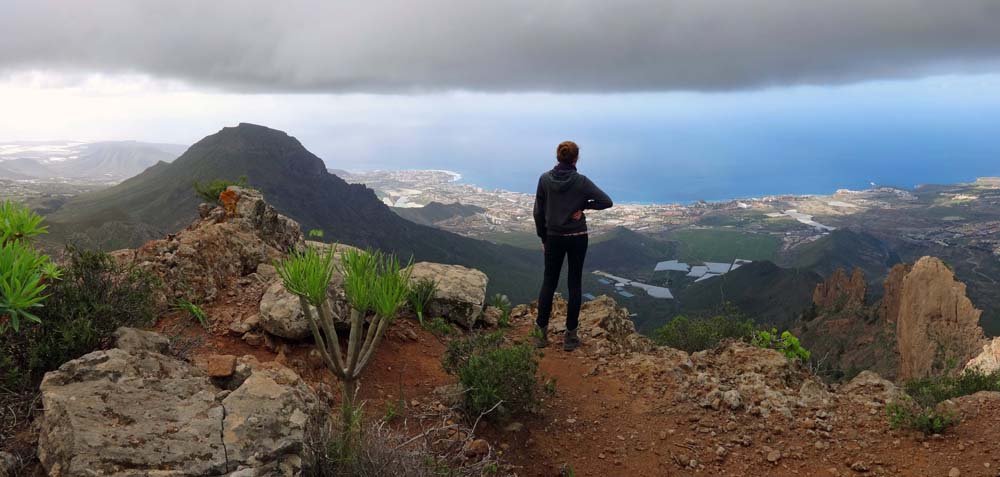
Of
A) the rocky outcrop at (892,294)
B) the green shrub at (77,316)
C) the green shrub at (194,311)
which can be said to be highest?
the green shrub at (77,316)

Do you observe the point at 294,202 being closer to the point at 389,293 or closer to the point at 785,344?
the point at 785,344

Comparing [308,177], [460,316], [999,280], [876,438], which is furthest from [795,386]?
[999,280]

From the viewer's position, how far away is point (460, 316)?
8.62 metres

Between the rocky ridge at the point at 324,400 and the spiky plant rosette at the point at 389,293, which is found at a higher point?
the spiky plant rosette at the point at 389,293

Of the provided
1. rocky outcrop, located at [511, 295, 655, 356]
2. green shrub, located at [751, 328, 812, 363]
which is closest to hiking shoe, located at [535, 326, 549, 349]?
rocky outcrop, located at [511, 295, 655, 356]

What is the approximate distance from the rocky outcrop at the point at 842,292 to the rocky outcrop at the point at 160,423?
6684cm

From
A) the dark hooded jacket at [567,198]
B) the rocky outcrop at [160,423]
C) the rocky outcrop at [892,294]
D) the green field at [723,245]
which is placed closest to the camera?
the rocky outcrop at [160,423]

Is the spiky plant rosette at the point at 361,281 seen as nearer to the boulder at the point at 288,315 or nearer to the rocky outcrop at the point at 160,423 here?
the rocky outcrop at the point at 160,423

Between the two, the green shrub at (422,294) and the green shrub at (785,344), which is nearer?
the green shrub at (422,294)

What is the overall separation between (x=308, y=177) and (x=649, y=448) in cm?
11017

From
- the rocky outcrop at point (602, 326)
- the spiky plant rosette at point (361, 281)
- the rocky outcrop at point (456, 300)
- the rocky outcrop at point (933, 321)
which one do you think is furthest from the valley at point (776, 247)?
the spiky plant rosette at point (361, 281)

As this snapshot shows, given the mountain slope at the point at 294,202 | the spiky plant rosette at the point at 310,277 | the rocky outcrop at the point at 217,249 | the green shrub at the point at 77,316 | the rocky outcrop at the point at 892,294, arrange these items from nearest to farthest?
the spiky plant rosette at the point at 310,277 < the green shrub at the point at 77,316 < the rocky outcrop at the point at 217,249 < the rocky outcrop at the point at 892,294 < the mountain slope at the point at 294,202

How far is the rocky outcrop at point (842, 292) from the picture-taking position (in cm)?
5898

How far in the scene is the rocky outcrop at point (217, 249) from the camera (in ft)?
23.8
